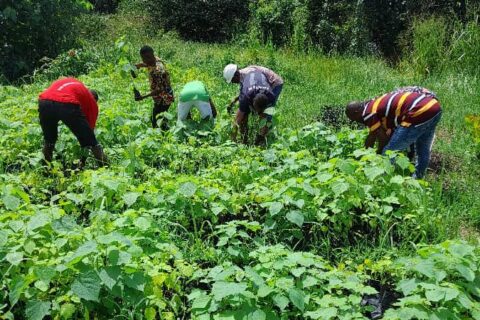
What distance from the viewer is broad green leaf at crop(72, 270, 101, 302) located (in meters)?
2.42

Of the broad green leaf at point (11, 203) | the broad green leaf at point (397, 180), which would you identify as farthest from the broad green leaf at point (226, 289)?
the broad green leaf at point (397, 180)

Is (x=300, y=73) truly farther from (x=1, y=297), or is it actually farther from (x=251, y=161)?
(x=1, y=297)

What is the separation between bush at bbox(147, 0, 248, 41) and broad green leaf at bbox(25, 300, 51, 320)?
12585 millimetres

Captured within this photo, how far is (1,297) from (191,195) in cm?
134

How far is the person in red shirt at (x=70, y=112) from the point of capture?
462 cm

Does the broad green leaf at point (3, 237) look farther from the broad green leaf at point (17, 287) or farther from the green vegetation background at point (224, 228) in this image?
the broad green leaf at point (17, 287)

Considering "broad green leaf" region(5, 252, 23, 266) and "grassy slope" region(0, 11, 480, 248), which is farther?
"grassy slope" region(0, 11, 480, 248)

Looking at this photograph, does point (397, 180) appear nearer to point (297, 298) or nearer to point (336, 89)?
point (297, 298)

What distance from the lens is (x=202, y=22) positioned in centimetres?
1461

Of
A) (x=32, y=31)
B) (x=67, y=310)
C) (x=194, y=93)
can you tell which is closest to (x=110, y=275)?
(x=67, y=310)

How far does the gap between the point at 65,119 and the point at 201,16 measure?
10.5 metres

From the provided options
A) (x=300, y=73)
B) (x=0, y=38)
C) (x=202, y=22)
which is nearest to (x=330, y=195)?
(x=300, y=73)

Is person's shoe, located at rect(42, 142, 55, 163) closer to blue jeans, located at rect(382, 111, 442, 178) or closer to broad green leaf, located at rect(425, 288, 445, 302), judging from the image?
blue jeans, located at rect(382, 111, 442, 178)

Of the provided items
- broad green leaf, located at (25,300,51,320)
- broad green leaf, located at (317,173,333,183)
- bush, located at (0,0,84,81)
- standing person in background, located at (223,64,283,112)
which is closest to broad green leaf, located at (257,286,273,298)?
broad green leaf, located at (25,300,51,320)
